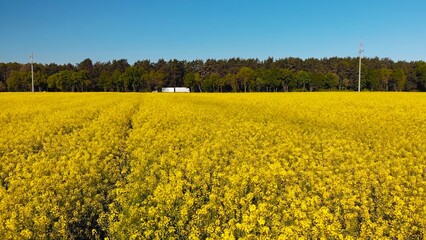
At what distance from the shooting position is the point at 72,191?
6438mm

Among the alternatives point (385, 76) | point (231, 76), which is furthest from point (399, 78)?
point (231, 76)

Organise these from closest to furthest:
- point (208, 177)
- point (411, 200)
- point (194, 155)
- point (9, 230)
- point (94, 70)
Result: point (9, 230) < point (411, 200) < point (208, 177) < point (194, 155) < point (94, 70)

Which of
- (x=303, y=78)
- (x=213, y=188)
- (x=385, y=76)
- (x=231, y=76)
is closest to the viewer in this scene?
(x=213, y=188)

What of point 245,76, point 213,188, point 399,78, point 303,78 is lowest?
point 213,188

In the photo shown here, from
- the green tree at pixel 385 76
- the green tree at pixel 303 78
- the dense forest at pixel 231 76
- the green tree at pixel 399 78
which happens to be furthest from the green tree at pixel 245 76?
the green tree at pixel 399 78

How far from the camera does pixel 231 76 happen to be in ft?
340

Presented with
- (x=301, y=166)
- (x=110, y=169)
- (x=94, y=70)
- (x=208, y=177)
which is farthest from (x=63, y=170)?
(x=94, y=70)

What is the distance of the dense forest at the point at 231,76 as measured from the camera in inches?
3701

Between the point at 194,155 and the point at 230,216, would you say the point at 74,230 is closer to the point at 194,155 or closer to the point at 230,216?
the point at 230,216

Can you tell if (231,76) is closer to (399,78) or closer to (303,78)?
(303,78)

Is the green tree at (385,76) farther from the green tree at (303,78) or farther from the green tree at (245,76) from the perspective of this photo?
the green tree at (245,76)

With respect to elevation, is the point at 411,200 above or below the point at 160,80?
below

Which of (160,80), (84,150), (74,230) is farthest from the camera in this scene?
(160,80)

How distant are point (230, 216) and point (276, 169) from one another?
7.48 ft
